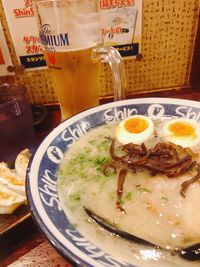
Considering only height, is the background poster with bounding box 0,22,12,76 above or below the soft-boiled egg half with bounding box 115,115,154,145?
above

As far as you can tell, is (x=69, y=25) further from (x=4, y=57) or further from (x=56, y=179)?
(x=56, y=179)

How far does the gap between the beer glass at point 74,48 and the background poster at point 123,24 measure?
30 centimetres

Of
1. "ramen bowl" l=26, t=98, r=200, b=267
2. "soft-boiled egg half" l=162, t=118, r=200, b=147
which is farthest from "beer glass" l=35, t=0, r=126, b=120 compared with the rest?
"soft-boiled egg half" l=162, t=118, r=200, b=147

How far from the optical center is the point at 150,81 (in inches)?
85.0

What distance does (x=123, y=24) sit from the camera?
185cm

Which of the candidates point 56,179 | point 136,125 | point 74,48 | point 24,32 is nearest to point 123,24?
point 74,48

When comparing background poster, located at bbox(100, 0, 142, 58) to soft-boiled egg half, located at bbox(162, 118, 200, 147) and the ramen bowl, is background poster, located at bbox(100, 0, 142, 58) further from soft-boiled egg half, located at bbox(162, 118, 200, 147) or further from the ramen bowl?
soft-boiled egg half, located at bbox(162, 118, 200, 147)

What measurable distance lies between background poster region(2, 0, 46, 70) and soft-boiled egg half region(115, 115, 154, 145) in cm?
84

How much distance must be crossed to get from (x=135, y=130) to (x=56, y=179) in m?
0.49

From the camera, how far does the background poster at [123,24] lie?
1.78 metres

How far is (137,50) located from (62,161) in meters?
1.11

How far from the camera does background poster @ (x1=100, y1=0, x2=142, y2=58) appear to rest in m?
1.78

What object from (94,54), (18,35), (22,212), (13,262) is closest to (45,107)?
(18,35)

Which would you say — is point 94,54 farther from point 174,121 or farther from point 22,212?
point 22,212
